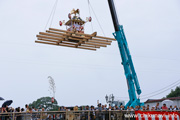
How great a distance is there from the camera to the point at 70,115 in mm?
10789

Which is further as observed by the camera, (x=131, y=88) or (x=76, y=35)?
(x=131, y=88)

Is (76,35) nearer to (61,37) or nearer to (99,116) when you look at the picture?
(61,37)

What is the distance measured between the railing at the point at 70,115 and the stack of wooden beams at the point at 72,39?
386 cm

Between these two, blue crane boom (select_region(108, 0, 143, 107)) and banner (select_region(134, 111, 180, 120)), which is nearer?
banner (select_region(134, 111, 180, 120))

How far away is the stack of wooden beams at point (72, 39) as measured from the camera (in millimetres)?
10656

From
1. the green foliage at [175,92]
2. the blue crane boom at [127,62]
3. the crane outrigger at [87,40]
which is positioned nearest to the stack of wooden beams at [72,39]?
the crane outrigger at [87,40]

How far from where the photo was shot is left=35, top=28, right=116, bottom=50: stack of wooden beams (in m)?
10.7

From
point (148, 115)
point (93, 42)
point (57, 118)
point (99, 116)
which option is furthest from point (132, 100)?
point (57, 118)

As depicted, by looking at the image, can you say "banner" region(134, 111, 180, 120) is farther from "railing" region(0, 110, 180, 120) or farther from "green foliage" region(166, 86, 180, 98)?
"green foliage" region(166, 86, 180, 98)

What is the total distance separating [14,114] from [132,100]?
352 inches

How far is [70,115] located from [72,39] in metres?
4.10

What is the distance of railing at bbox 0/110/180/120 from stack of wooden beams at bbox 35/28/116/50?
3863 mm

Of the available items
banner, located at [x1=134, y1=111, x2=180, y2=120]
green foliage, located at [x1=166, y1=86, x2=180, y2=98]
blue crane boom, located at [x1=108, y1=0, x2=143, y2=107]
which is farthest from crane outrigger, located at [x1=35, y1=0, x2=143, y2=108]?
green foliage, located at [x1=166, y1=86, x2=180, y2=98]

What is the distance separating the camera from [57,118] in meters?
10.5
